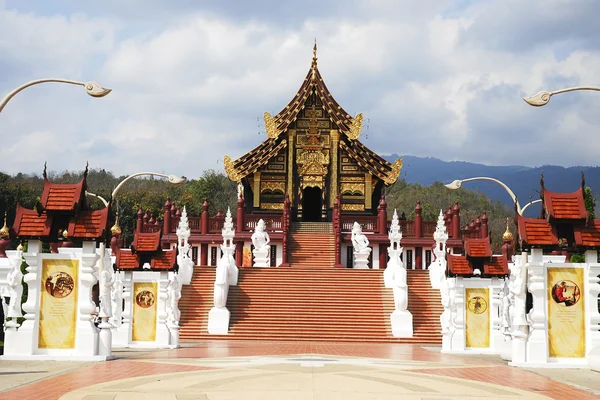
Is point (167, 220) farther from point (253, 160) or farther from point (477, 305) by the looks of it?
point (477, 305)

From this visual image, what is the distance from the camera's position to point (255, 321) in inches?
1226

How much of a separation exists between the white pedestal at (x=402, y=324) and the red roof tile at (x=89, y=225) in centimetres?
1397

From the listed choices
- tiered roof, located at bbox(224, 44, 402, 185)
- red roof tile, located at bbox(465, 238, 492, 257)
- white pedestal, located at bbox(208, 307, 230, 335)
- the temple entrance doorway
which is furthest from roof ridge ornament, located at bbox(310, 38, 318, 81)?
red roof tile, located at bbox(465, 238, 492, 257)

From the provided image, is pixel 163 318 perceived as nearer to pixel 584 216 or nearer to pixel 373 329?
pixel 373 329

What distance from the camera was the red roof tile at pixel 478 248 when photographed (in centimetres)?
2333

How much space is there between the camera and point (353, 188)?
48.7 meters

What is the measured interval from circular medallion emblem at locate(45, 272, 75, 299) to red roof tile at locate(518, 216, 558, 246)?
29.9ft

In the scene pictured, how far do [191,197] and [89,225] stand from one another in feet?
214

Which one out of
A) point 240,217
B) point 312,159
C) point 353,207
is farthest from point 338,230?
point 312,159

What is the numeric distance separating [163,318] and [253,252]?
16248 mm

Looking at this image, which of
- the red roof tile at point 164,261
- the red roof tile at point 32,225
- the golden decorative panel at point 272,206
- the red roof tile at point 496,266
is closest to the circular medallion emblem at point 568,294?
the red roof tile at point 496,266

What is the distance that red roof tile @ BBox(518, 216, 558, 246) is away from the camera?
1853 cm

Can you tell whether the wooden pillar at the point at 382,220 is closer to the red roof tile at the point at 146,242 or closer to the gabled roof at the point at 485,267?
the gabled roof at the point at 485,267

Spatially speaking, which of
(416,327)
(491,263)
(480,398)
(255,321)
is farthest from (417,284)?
(480,398)
